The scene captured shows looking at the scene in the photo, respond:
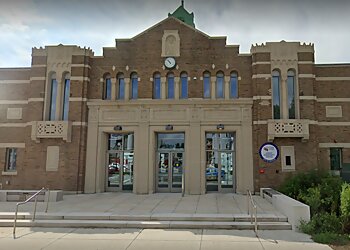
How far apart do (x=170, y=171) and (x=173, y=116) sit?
324 cm

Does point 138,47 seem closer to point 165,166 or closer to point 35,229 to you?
point 165,166

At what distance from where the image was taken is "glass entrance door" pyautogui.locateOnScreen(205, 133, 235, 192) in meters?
17.4

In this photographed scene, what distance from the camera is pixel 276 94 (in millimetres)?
17500

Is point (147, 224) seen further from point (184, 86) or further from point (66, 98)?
point (66, 98)

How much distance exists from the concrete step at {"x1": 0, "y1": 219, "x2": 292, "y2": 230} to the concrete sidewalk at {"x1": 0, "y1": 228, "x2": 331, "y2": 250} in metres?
0.30

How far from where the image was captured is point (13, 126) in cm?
1844

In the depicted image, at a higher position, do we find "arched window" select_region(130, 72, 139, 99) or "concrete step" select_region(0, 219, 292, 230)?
"arched window" select_region(130, 72, 139, 99)

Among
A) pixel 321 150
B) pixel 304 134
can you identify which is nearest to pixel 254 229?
pixel 304 134

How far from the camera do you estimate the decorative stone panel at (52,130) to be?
1716 centimetres

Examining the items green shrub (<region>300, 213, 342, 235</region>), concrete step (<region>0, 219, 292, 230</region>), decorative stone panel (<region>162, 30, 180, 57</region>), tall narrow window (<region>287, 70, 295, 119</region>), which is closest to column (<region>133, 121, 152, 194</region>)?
decorative stone panel (<region>162, 30, 180, 57</region>)

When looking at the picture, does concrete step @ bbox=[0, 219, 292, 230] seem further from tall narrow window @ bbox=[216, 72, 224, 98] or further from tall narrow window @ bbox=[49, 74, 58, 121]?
tall narrow window @ bbox=[216, 72, 224, 98]

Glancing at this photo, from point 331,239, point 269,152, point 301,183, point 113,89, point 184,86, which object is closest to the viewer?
point 331,239

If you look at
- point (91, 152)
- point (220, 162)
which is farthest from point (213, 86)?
point (91, 152)

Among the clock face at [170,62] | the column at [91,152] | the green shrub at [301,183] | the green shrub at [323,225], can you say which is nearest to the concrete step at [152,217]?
the green shrub at [323,225]
